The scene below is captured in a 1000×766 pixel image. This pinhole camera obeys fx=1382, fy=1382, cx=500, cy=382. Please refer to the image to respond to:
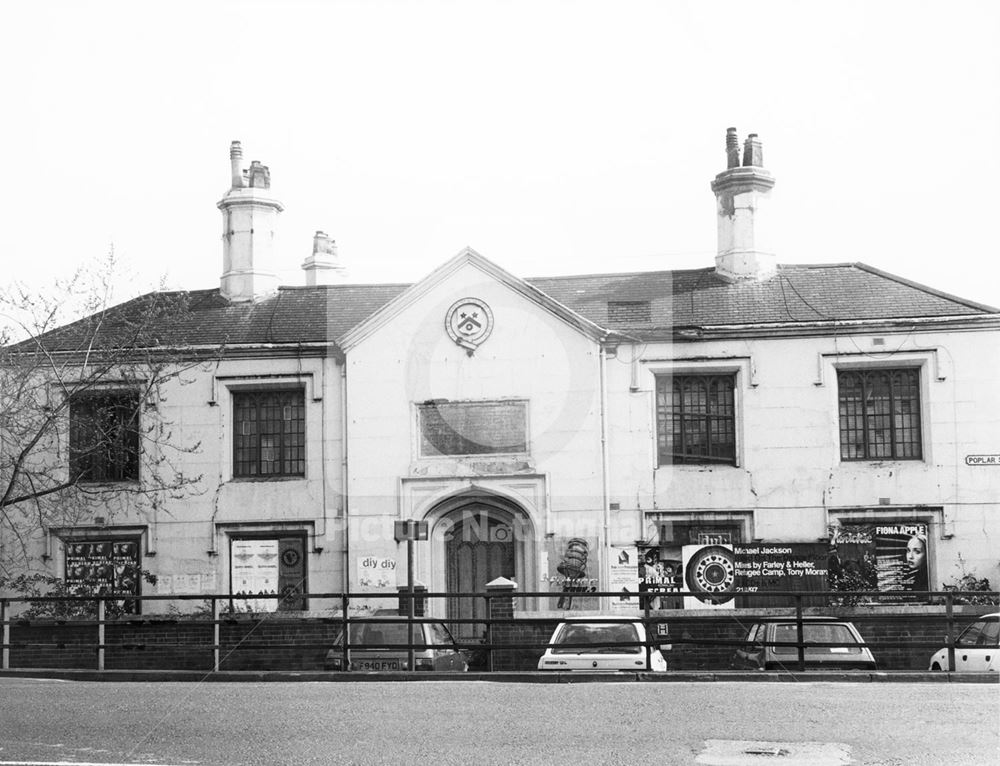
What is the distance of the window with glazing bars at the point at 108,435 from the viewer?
90.6ft

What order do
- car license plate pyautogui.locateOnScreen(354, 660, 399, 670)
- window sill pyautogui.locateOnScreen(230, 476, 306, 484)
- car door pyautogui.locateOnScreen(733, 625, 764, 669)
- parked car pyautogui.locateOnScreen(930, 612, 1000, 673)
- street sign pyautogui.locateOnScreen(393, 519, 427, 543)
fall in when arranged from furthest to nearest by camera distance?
1. window sill pyautogui.locateOnScreen(230, 476, 306, 484)
2. street sign pyautogui.locateOnScreen(393, 519, 427, 543)
3. parked car pyautogui.locateOnScreen(930, 612, 1000, 673)
4. car door pyautogui.locateOnScreen(733, 625, 764, 669)
5. car license plate pyautogui.locateOnScreen(354, 660, 399, 670)

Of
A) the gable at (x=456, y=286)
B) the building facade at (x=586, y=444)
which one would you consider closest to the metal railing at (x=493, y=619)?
the building facade at (x=586, y=444)

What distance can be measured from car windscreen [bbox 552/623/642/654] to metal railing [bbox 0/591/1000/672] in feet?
0.67

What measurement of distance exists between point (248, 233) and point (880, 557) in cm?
1474

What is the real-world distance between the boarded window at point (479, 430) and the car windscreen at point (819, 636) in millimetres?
8052

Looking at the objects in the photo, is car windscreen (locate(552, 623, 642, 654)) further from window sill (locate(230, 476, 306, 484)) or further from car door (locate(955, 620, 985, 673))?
window sill (locate(230, 476, 306, 484))

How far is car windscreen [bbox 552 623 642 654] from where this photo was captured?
727 inches

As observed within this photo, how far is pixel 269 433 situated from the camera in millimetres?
28375

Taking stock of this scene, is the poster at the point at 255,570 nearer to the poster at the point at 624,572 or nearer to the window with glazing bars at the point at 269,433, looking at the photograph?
the window with glazing bars at the point at 269,433

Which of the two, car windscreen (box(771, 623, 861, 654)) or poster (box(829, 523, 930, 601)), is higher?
poster (box(829, 523, 930, 601))

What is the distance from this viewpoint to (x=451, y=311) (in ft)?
90.8

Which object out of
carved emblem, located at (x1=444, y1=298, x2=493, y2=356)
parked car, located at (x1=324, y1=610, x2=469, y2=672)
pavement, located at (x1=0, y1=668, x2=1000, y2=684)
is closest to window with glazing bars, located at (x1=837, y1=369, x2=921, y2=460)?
carved emblem, located at (x1=444, y1=298, x2=493, y2=356)

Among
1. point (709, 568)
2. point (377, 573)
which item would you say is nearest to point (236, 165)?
point (377, 573)

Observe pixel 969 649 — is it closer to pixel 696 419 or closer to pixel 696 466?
pixel 696 466
